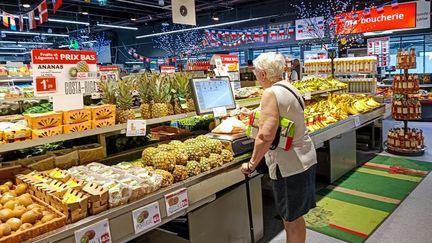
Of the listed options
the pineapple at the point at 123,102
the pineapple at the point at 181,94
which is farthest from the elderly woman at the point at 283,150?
the pineapple at the point at 123,102

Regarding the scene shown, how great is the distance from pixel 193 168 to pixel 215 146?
1.26 ft

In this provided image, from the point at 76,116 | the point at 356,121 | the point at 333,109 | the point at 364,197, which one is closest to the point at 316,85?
the point at 333,109

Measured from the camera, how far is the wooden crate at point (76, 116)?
7.69 ft

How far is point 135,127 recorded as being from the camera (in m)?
2.69

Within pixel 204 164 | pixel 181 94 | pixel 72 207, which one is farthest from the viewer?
pixel 181 94

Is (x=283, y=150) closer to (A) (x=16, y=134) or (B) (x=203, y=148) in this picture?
(B) (x=203, y=148)

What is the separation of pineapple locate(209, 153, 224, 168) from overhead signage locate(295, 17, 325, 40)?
11105mm

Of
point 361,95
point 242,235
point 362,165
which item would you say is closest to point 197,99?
point 242,235

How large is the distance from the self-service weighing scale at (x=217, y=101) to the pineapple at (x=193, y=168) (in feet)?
1.56

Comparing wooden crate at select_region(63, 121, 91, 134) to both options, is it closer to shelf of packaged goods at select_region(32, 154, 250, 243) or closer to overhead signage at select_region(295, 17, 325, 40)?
shelf of packaged goods at select_region(32, 154, 250, 243)

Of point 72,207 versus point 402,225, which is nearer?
point 72,207

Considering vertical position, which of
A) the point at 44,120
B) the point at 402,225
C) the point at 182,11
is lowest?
the point at 402,225

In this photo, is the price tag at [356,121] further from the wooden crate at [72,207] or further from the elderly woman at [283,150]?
the wooden crate at [72,207]

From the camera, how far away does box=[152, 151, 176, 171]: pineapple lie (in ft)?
8.20
